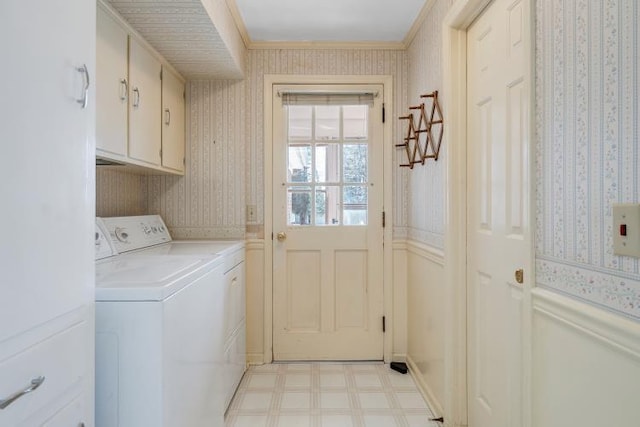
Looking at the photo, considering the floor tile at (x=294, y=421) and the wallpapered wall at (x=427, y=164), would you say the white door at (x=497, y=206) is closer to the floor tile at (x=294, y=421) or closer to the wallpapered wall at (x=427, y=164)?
the wallpapered wall at (x=427, y=164)

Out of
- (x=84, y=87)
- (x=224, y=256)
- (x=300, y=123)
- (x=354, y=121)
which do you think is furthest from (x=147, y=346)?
(x=354, y=121)

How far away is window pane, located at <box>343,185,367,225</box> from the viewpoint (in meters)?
2.78

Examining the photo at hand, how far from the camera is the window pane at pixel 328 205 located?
278 cm

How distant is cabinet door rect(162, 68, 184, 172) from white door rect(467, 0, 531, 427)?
5.64 ft

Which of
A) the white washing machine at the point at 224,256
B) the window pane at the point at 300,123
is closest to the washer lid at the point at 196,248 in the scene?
the white washing machine at the point at 224,256

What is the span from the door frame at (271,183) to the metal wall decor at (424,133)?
0.13 metres

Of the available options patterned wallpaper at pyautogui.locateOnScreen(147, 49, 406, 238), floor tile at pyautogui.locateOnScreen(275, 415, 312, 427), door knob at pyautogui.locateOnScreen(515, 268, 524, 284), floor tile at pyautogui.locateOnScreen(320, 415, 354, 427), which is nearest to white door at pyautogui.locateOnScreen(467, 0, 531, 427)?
door knob at pyautogui.locateOnScreen(515, 268, 524, 284)

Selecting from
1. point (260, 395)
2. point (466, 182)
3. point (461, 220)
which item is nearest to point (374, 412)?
point (260, 395)

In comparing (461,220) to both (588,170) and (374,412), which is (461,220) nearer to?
(588,170)

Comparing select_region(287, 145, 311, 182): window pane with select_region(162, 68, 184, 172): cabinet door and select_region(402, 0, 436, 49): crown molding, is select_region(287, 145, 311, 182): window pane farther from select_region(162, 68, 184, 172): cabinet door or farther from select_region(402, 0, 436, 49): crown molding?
select_region(402, 0, 436, 49): crown molding

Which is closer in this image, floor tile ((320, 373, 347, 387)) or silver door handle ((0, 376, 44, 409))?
silver door handle ((0, 376, 44, 409))

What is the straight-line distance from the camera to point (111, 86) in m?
1.67

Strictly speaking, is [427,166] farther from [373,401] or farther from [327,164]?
[373,401]

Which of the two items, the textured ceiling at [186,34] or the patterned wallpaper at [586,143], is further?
the textured ceiling at [186,34]
